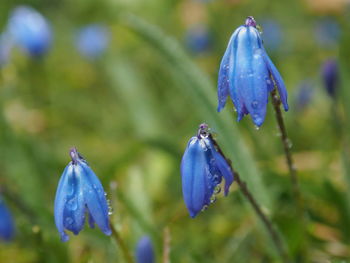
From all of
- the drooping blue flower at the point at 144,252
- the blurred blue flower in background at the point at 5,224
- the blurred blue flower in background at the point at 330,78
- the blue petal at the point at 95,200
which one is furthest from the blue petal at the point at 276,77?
the blurred blue flower in background at the point at 5,224

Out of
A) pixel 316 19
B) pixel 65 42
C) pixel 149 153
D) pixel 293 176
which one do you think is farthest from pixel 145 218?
pixel 65 42

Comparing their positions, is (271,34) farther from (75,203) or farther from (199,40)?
(75,203)

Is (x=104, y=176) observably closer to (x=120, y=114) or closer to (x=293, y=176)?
(x=293, y=176)

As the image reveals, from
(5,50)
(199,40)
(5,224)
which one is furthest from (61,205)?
(199,40)

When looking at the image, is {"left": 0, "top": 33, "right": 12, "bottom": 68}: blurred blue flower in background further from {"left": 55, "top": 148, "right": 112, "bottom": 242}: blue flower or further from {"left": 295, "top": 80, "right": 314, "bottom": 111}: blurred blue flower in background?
{"left": 55, "top": 148, "right": 112, "bottom": 242}: blue flower

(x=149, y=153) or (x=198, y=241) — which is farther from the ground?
(x=149, y=153)

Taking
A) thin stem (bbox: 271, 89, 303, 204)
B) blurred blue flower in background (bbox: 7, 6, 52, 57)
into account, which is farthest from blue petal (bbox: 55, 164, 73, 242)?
blurred blue flower in background (bbox: 7, 6, 52, 57)
